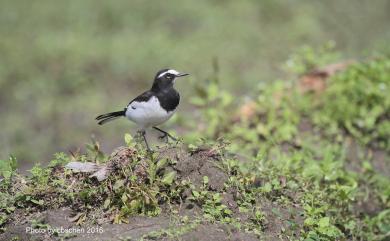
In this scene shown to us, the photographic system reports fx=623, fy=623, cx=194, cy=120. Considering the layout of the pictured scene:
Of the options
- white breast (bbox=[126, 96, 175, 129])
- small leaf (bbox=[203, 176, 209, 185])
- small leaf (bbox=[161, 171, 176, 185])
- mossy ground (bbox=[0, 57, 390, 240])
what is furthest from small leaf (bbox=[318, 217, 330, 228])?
white breast (bbox=[126, 96, 175, 129])

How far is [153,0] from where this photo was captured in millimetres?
13211

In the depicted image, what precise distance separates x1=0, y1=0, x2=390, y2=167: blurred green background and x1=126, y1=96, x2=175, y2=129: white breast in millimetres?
2775

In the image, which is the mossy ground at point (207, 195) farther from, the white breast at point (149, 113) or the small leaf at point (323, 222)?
the white breast at point (149, 113)

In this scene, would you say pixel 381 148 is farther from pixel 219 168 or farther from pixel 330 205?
pixel 219 168

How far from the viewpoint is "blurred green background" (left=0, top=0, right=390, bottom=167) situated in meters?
9.17

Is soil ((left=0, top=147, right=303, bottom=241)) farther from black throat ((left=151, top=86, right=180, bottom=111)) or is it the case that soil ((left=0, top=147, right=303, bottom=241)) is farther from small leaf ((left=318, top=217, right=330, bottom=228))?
black throat ((left=151, top=86, right=180, bottom=111))

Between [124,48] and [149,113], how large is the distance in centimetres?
576

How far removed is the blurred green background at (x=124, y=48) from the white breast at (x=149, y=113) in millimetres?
2775

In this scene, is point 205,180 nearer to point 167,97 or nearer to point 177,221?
point 177,221

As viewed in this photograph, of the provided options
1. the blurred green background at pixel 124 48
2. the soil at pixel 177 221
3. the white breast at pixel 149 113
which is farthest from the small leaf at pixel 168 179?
the blurred green background at pixel 124 48

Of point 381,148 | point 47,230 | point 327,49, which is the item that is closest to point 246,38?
point 327,49

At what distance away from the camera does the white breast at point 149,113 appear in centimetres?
549

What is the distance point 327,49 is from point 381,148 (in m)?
2.44

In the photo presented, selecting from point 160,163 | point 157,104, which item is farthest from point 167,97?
point 160,163
